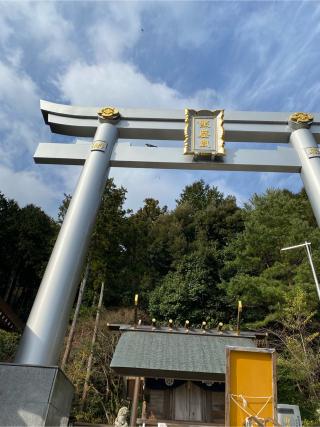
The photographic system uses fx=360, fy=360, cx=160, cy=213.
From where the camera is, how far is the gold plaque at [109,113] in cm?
740

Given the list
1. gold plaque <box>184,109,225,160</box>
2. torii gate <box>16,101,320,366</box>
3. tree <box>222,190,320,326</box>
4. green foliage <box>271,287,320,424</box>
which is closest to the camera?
torii gate <box>16,101,320,366</box>

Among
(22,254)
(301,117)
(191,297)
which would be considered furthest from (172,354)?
(22,254)

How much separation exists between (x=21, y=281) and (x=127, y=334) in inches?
529

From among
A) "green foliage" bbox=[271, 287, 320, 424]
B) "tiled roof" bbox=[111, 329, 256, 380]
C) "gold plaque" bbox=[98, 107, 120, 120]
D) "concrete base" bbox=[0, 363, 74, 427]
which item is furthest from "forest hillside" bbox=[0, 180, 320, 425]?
"concrete base" bbox=[0, 363, 74, 427]

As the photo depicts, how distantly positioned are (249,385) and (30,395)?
2.43 m

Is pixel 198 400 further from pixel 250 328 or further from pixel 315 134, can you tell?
pixel 315 134

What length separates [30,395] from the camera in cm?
385

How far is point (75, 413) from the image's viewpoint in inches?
477

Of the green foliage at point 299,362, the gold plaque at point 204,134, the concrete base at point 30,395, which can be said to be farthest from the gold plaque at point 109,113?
the green foliage at point 299,362

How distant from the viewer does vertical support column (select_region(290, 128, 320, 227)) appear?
245 inches

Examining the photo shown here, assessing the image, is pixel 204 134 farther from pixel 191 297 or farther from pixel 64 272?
pixel 191 297

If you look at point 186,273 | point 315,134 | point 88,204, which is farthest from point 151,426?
point 186,273

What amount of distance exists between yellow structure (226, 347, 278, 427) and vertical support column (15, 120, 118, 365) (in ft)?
7.37

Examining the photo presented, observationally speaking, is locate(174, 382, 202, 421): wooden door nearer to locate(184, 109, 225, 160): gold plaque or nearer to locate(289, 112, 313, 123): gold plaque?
locate(184, 109, 225, 160): gold plaque
